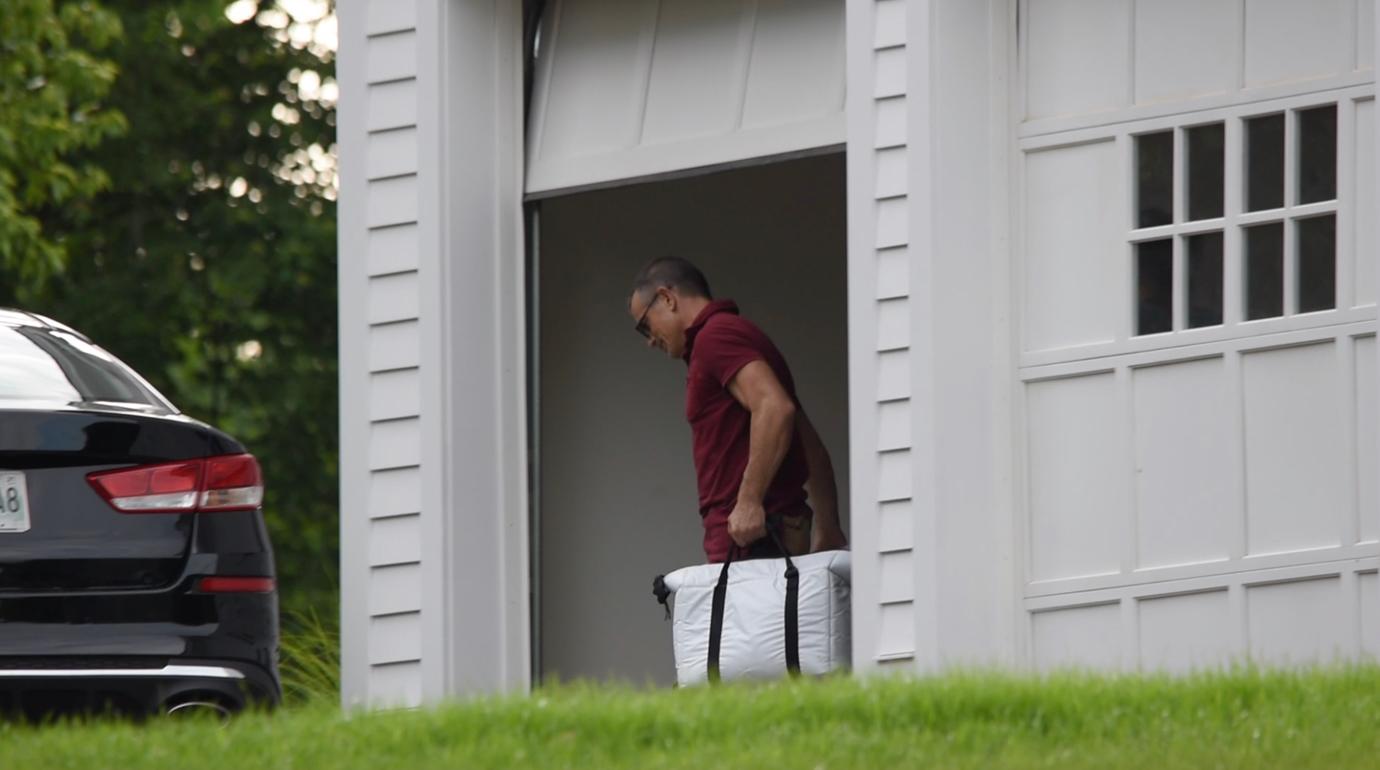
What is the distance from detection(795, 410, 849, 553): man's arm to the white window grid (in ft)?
3.30

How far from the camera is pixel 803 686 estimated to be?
6.51 metres

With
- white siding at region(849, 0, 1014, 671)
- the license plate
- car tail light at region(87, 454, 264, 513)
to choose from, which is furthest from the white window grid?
the license plate

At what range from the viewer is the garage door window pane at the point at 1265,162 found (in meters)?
7.58

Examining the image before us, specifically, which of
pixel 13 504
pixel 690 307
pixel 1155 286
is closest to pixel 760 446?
pixel 690 307

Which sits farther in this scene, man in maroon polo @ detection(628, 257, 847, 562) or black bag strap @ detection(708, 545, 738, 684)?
man in maroon polo @ detection(628, 257, 847, 562)

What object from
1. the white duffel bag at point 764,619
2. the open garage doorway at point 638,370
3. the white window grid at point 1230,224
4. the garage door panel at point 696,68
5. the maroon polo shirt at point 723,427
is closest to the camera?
the white window grid at point 1230,224

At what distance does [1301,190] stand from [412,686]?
3.72m

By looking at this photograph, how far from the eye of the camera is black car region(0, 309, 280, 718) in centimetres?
662

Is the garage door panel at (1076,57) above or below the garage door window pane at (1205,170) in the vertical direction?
above

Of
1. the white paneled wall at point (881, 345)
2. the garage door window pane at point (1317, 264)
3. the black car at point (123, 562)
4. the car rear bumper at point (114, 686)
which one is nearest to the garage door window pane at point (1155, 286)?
the garage door window pane at point (1317, 264)

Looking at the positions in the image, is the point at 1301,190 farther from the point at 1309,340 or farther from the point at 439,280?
the point at 439,280

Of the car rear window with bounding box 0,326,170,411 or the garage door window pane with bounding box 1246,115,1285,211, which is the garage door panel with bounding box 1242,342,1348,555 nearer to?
the garage door window pane with bounding box 1246,115,1285,211

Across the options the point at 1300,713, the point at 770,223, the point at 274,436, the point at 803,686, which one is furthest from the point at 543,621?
the point at 274,436

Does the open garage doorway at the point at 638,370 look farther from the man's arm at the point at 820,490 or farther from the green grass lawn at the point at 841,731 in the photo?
Result: the green grass lawn at the point at 841,731
